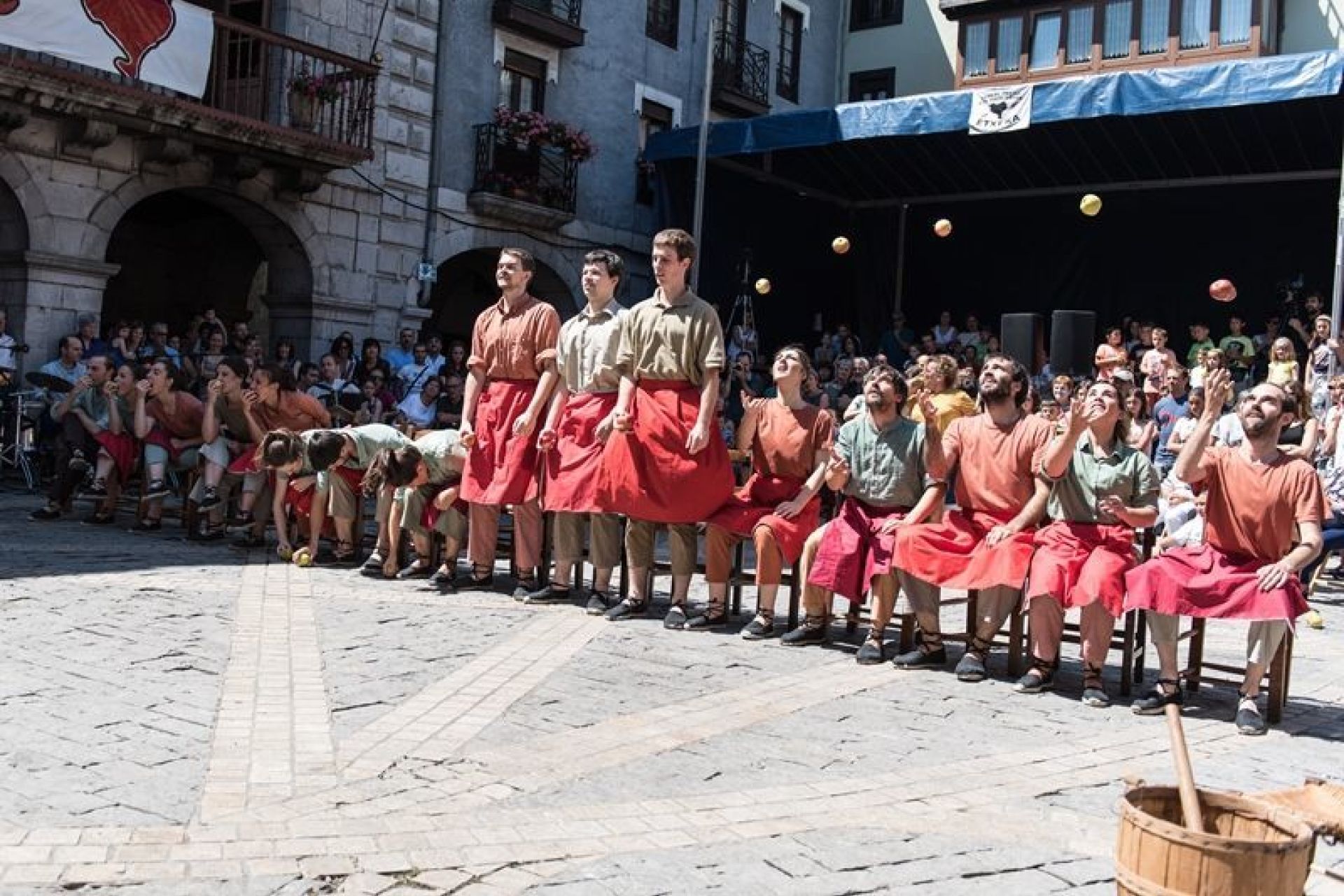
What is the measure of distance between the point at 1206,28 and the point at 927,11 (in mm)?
5715

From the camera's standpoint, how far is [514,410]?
8.23 meters

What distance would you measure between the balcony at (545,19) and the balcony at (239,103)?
2.96 m

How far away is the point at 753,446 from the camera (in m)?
7.54

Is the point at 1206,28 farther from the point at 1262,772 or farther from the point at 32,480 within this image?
the point at 1262,772

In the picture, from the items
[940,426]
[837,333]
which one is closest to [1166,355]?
[940,426]

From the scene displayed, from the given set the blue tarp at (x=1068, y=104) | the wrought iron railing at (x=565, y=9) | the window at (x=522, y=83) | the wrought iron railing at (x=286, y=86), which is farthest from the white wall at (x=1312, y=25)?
the wrought iron railing at (x=286, y=86)

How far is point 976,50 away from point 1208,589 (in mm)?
23121

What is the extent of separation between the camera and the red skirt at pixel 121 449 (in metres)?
10.8

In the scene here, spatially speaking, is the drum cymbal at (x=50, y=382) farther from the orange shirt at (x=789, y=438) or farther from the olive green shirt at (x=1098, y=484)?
the olive green shirt at (x=1098, y=484)

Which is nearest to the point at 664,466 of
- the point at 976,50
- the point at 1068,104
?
the point at 1068,104

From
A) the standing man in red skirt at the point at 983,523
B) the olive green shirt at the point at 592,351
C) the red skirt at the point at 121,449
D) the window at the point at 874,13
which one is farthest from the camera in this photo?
the window at the point at 874,13

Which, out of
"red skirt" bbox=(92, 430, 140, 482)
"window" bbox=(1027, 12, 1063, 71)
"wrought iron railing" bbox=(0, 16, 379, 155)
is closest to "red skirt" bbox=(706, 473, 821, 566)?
"red skirt" bbox=(92, 430, 140, 482)

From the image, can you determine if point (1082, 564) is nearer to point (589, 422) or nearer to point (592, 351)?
point (589, 422)

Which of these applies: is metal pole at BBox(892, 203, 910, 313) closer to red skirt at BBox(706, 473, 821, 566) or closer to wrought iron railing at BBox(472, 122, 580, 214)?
wrought iron railing at BBox(472, 122, 580, 214)
